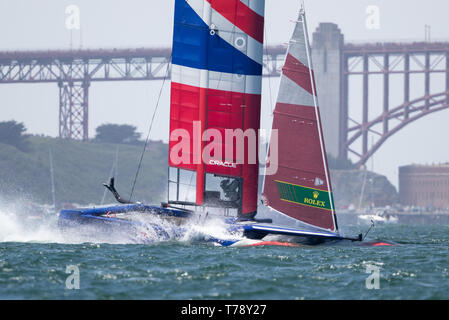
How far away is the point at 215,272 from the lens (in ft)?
55.0

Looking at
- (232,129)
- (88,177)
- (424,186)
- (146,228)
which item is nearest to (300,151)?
(232,129)

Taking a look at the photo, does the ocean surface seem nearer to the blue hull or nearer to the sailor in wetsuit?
the blue hull

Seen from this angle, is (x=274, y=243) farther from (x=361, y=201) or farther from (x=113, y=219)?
(x=361, y=201)

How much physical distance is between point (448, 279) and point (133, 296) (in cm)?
567

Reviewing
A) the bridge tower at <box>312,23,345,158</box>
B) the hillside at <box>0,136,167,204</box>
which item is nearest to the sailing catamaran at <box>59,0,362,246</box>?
the hillside at <box>0,136,167,204</box>

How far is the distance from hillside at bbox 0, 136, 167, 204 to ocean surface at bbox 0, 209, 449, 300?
262ft

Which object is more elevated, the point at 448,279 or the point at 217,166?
the point at 217,166

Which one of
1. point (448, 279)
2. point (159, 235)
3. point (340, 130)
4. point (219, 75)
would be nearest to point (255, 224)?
point (159, 235)

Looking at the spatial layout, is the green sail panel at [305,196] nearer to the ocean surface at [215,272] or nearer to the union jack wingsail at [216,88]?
the union jack wingsail at [216,88]

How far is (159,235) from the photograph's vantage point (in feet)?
70.2

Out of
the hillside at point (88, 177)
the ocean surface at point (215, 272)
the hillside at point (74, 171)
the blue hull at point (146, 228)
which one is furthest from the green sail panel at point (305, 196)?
the hillside at point (74, 171)

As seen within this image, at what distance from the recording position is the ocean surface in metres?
14.7
